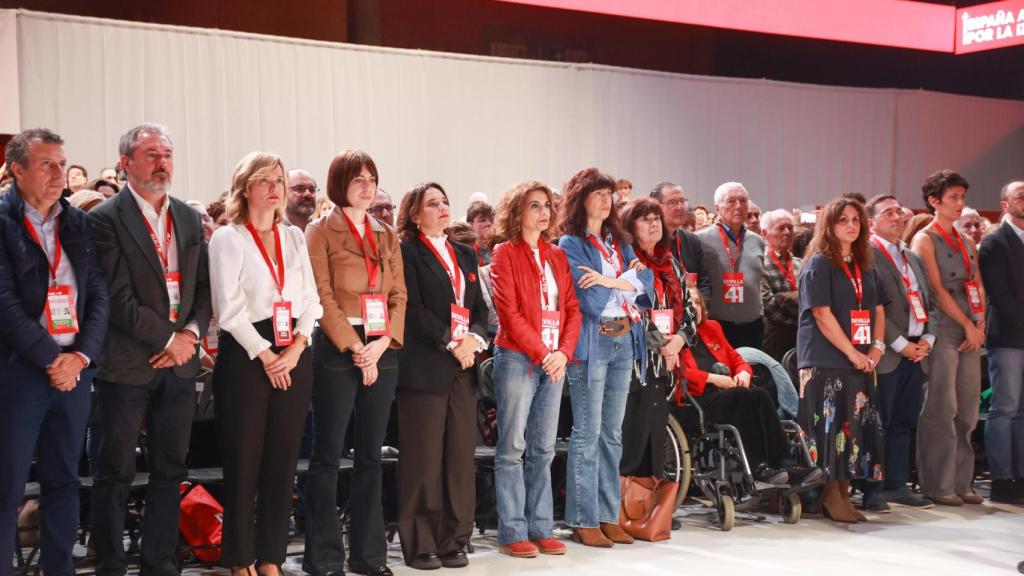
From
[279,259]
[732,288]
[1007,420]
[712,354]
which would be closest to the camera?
[279,259]

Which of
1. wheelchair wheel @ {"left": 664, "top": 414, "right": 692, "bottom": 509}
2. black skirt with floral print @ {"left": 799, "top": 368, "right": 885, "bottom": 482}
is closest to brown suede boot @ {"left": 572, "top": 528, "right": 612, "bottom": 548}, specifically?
wheelchair wheel @ {"left": 664, "top": 414, "right": 692, "bottom": 509}

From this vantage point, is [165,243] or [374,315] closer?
[165,243]

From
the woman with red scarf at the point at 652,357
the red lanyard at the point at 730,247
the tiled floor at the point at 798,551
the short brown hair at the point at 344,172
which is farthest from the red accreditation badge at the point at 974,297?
the short brown hair at the point at 344,172

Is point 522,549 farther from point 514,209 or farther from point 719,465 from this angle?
point 514,209

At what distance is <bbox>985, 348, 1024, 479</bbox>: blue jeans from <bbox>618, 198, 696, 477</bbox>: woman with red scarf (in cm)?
204

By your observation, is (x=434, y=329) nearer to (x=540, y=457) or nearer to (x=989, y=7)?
(x=540, y=457)

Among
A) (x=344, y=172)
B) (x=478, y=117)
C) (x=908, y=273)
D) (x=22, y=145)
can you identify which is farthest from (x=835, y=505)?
(x=478, y=117)

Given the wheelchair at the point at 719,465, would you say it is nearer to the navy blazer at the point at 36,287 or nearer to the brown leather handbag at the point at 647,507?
the brown leather handbag at the point at 647,507

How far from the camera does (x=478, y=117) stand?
10328 mm

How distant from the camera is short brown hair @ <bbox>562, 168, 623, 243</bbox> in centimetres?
502

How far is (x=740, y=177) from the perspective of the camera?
11867mm

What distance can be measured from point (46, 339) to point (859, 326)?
12.3 feet

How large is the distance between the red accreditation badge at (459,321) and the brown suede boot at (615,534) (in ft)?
3.98

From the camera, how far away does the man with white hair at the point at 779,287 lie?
6.36m
